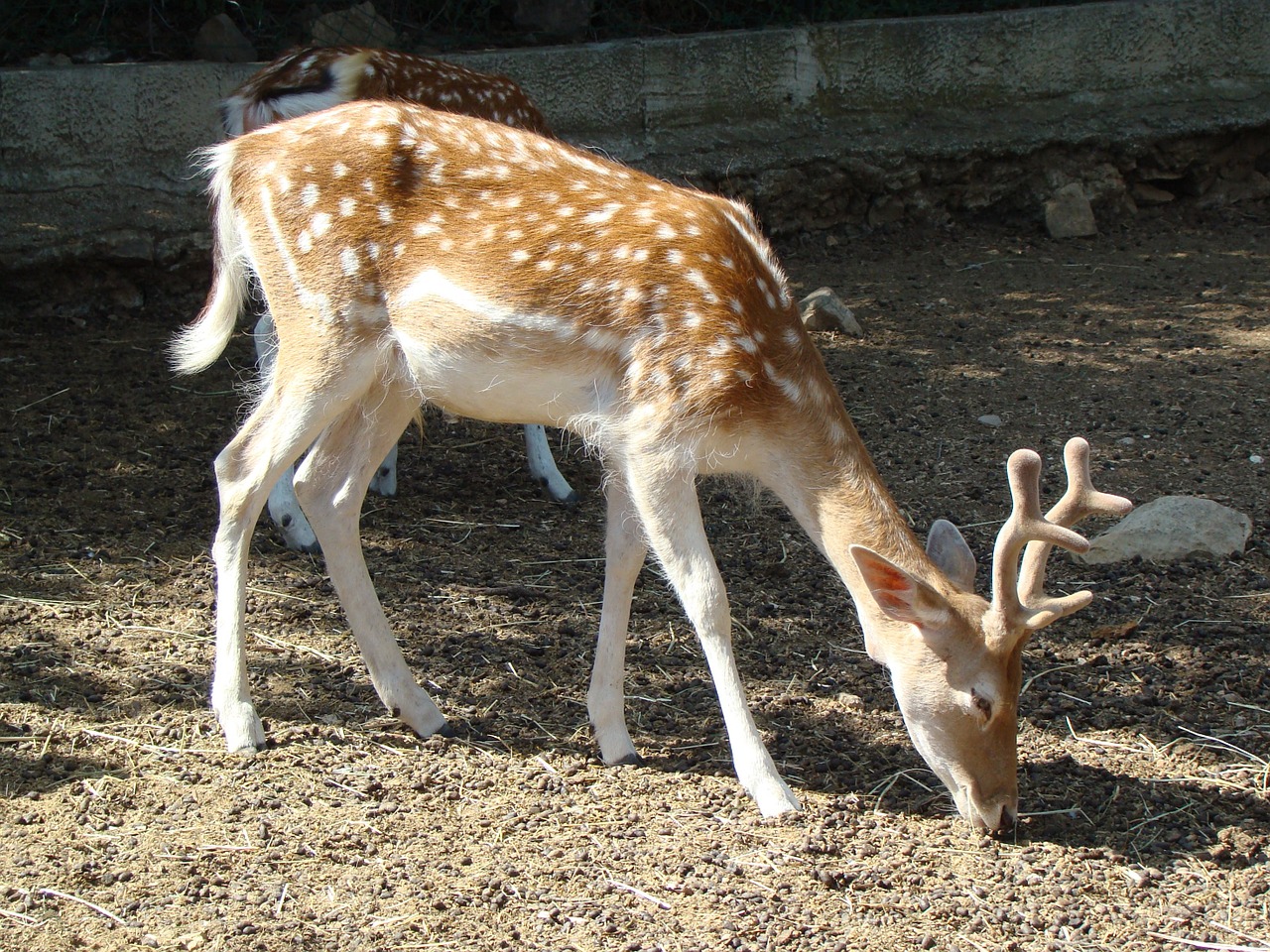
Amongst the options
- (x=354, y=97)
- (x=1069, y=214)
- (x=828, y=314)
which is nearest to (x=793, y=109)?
(x=828, y=314)

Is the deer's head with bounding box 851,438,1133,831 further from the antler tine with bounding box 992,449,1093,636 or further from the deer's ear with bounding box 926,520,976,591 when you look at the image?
the deer's ear with bounding box 926,520,976,591

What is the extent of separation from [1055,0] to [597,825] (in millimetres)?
7467

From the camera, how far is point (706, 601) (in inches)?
135

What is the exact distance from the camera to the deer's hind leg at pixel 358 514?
385 centimetres

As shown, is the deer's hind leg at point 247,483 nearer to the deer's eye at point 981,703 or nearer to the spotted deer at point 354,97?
the spotted deer at point 354,97

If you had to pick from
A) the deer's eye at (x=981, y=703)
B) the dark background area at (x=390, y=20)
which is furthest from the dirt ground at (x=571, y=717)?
the dark background area at (x=390, y=20)

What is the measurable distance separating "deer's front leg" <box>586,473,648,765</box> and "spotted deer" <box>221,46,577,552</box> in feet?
4.90

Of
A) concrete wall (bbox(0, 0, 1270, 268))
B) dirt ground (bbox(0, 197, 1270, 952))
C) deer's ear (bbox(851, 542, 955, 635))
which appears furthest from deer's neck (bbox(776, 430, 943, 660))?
concrete wall (bbox(0, 0, 1270, 268))

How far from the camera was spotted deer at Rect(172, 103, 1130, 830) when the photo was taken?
334 centimetres

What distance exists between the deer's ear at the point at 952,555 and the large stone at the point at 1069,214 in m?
5.49

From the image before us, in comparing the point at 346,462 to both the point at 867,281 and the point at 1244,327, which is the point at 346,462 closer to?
the point at 867,281

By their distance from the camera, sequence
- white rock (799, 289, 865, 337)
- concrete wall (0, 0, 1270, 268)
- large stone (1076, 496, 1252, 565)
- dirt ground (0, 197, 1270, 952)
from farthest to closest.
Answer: white rock (799, 289, 865, 337)
concrete wall (0, 0, 1270, 268)
large stone (1076, 496, 1252, 565)
dirt ground (0, 197, 1270, 952)

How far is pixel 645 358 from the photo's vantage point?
11.3 ft

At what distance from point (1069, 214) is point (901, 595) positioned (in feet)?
19.7
